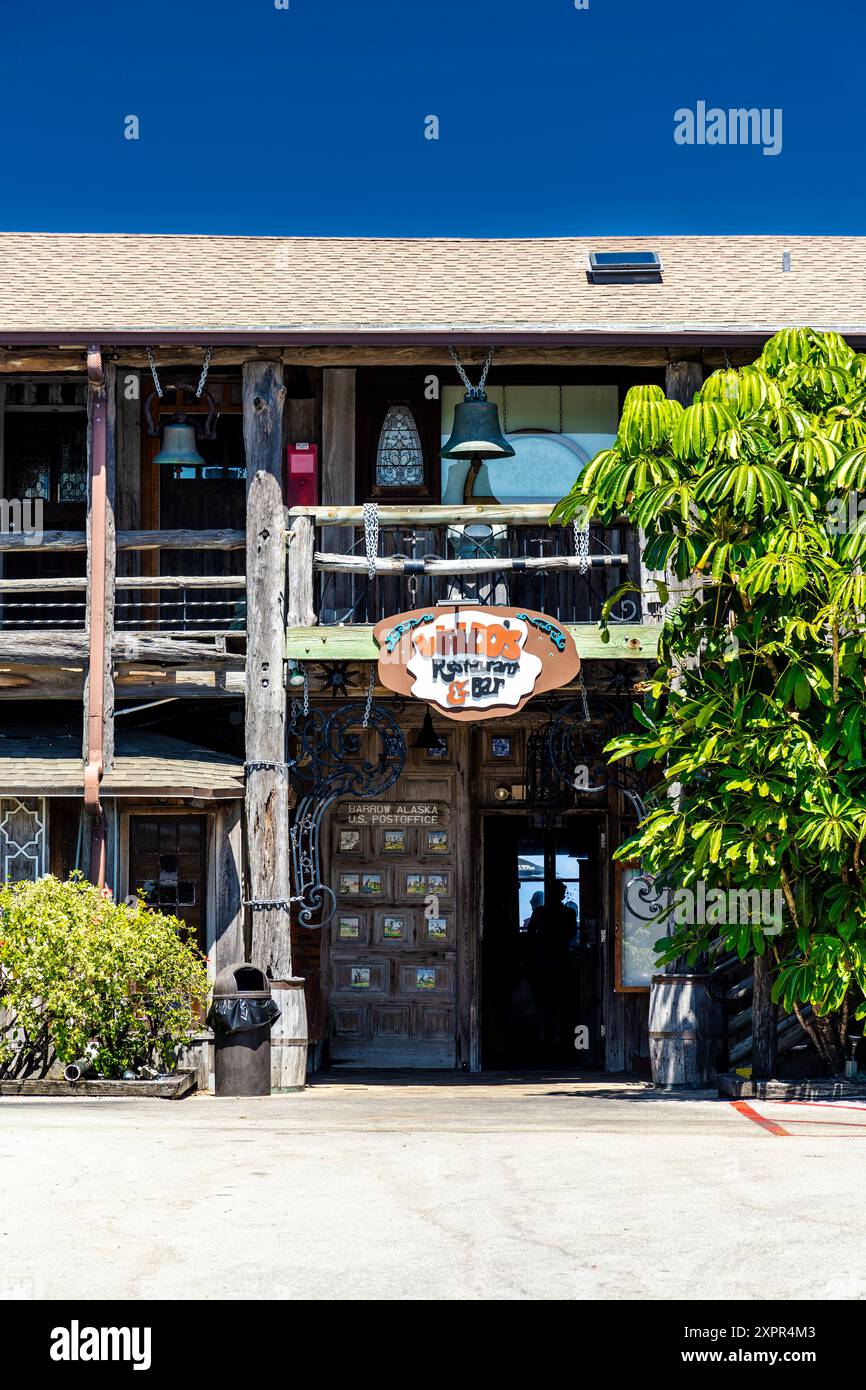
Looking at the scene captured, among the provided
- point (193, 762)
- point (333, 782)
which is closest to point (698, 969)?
point (333, 782)

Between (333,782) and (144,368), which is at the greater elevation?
(144,368)

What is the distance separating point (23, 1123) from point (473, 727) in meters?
7.22

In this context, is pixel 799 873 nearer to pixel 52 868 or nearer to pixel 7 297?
pixel 52 868

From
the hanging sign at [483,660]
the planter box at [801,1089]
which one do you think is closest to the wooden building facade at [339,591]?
the hanging sign at [483,660]

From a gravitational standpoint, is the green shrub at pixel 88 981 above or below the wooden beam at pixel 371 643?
below

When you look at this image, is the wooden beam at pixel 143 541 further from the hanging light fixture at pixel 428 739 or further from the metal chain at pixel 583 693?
the metal chain at pixel 583 693

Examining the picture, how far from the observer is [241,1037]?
13742 mm

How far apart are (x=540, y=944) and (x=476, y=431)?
533 cm

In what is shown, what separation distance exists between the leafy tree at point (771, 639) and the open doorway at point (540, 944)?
176 inches

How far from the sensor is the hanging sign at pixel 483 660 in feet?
46.1

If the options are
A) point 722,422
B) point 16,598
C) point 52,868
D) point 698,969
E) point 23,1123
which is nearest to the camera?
point 23,1123

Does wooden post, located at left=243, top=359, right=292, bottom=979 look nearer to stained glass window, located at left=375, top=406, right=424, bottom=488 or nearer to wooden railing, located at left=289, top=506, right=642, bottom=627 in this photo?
wooden railing, located at left=289, top=506, right=642, bottom=627

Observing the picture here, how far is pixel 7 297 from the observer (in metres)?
16.3

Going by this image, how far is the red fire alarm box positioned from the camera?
16.5 meters
